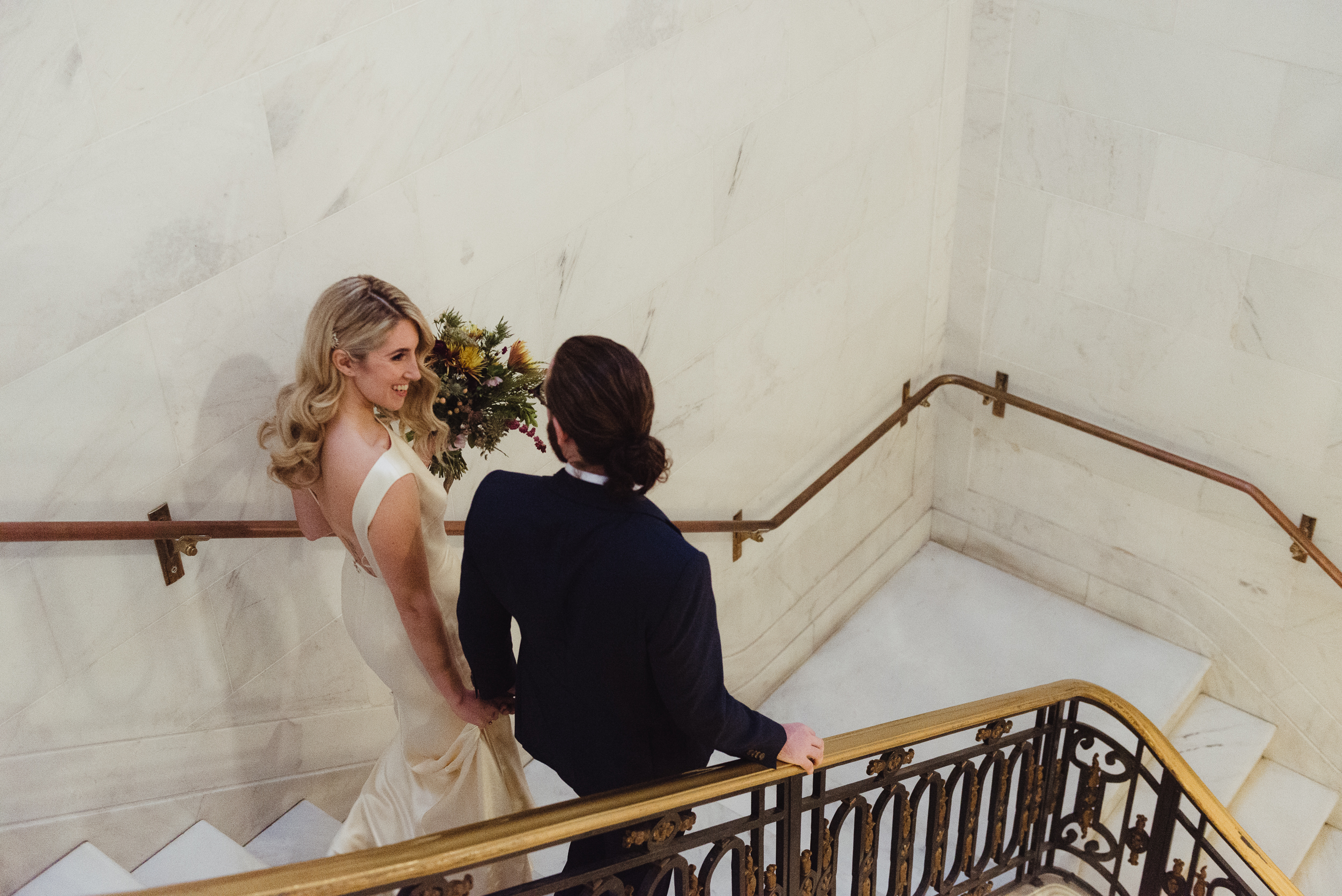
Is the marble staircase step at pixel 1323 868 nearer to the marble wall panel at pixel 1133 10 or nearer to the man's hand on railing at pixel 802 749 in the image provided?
the marble wall panel at pixel 1133 10

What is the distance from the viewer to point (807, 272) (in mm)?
5676

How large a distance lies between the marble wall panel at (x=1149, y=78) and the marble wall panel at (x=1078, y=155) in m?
0.06

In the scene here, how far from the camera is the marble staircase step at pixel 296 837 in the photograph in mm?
3922

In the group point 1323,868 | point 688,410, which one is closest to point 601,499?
point 688,410

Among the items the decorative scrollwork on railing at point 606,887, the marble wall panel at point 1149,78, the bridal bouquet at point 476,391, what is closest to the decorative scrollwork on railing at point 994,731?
the decorative scrollwork on railing at point 606,887

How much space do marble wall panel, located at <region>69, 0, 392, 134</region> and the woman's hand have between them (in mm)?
1609

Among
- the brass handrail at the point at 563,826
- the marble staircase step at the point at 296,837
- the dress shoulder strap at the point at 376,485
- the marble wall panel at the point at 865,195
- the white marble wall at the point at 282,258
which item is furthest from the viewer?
the marble wall panel at the point at 865,195

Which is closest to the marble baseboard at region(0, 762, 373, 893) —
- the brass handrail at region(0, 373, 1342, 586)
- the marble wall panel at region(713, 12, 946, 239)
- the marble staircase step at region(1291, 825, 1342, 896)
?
the brass handrail at region(0, 373, 1342, 586)

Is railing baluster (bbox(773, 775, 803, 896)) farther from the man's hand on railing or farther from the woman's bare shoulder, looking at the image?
A: the woman's bare shoulder

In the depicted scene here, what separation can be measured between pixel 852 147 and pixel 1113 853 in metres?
3.08

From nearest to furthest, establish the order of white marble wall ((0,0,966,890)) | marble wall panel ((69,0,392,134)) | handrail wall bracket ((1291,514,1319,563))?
marble wall panel ((69,0,392,134)) → white marble wall ((0,0,966,890)) → handrail wall bracket ((1291,514,1319,563))

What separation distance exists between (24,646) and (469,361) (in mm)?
1334

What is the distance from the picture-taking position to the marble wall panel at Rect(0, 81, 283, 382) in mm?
2887

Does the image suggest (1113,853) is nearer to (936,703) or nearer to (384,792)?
(936,703)
